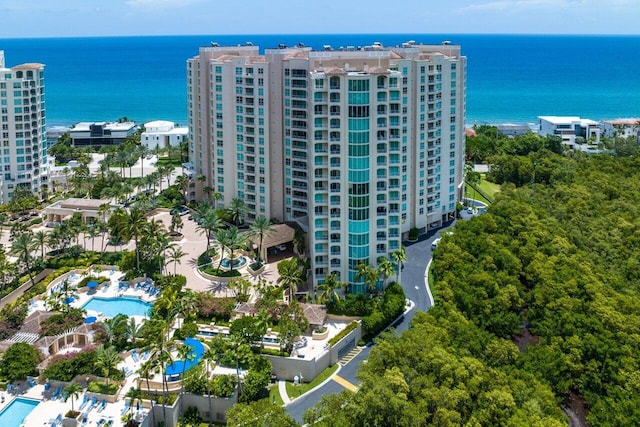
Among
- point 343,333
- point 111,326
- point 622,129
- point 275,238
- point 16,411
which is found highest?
point 622,129

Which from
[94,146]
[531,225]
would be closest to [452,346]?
[531,225]

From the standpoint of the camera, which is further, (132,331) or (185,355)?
(132,331)

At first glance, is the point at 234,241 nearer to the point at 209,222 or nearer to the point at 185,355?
the point at 209,222

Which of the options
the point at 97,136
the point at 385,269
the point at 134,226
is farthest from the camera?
the point at 97,136

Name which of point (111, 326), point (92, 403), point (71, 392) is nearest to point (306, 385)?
point (92, 403)

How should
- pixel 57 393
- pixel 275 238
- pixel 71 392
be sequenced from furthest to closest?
pixel 275 238 < pixel 57 393 < pixel 71 392
